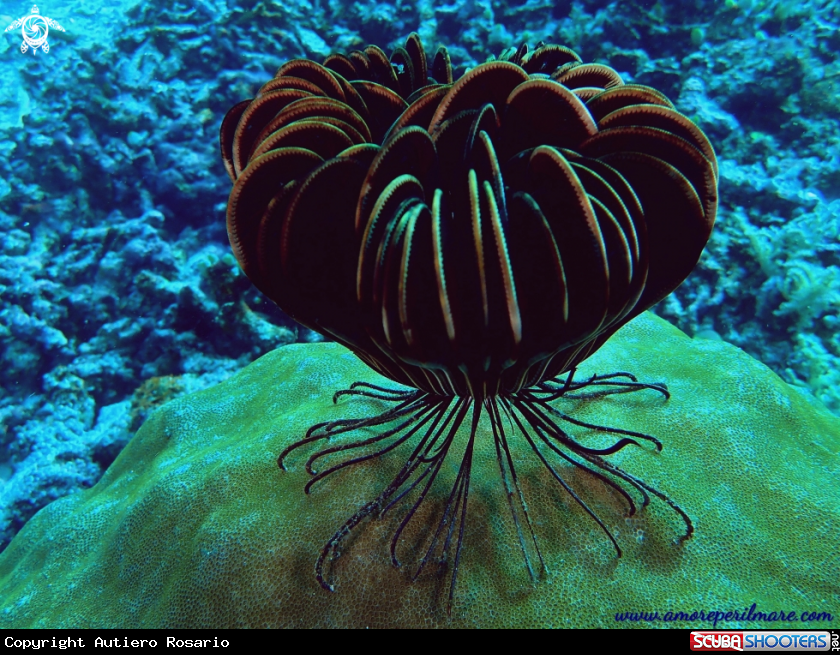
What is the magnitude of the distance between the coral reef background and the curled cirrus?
435cm

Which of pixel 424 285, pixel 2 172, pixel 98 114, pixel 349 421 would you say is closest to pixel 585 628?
pixel 349 421

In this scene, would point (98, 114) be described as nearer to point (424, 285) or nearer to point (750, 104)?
point (424, 285)

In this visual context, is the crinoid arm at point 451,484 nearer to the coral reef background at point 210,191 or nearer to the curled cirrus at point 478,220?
the curled cirrus at point 478,220

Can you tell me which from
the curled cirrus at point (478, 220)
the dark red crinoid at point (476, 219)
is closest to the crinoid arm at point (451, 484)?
the dark red crinoid at point (476, 219)

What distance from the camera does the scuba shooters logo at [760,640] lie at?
5.75 ft

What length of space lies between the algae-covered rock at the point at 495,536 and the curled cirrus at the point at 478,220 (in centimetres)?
88

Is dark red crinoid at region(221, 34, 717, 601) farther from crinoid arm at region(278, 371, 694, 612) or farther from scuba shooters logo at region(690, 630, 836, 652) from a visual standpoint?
scuba shooters logo at region(690, 630, 836, 652)

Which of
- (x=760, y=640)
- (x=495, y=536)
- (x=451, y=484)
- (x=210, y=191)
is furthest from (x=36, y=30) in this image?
(x=760, y=640)

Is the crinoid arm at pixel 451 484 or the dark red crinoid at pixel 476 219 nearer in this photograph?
the dark red crinoid at pixel 476 219

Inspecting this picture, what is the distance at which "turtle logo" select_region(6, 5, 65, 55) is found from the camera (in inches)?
357

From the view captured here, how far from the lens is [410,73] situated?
2.29 m

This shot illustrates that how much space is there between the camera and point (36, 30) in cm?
941

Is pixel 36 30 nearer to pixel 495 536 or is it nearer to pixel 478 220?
pixel 478 220

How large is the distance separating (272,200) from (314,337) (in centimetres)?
451
